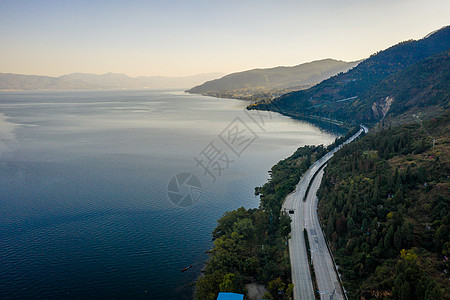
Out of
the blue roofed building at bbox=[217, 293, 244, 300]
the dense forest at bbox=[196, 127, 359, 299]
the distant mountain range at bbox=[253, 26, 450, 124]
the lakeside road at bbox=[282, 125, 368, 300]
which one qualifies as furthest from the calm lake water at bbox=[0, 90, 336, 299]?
the distant mountain range at bbox=[253, 26, 450, 124]

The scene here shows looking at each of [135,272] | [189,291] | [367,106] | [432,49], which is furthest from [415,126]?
[432,49]

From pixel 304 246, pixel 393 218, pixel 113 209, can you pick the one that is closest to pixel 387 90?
pixel 393 218

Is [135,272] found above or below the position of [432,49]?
below

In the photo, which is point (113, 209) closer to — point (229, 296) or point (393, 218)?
point (229, 296)

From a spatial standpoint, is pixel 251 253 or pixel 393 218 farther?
pixel 251 253

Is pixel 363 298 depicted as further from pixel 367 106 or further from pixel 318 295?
pixel 367 106

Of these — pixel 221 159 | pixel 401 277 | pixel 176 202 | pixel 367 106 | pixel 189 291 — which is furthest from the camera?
pixel 367 106

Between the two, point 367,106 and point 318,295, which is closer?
point 318,295
